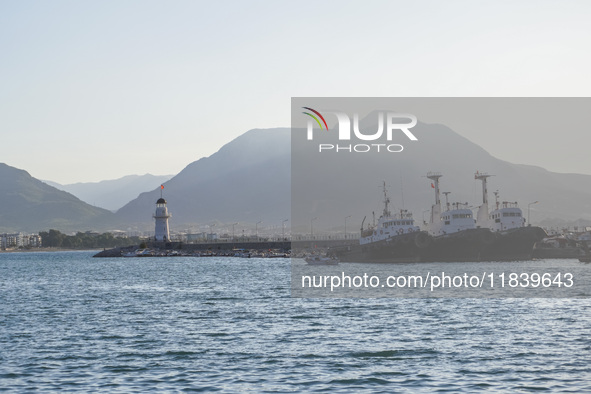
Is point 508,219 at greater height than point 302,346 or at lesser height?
greater

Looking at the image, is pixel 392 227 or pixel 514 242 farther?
pixel 392 227

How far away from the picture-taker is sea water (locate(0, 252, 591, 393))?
28.5 metres

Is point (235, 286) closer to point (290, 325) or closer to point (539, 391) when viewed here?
point (290, 325)

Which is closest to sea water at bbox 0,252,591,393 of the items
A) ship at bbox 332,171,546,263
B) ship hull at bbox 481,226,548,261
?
ship at bbox 332,171,546,263

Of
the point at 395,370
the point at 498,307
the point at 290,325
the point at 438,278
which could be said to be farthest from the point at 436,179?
the point at 395,370

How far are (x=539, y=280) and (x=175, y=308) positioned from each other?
40444mm

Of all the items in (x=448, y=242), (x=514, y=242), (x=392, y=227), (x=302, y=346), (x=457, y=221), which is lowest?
(x=302, y=346)

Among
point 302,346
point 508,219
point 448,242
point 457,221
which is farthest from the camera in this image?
point 508,219

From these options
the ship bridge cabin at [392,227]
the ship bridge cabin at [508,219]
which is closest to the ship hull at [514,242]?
the ship bridge cabin at [508,219]

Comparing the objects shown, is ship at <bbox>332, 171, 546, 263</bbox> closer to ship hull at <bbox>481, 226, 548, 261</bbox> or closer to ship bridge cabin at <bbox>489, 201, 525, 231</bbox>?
ship hull at <bbox>481, 226, 548, 261</bbox>

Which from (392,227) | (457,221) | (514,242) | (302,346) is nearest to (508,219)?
(457,221)

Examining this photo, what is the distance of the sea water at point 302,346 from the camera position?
2852 cm

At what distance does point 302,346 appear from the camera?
3688cm

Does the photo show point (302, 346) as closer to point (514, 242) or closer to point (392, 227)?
point (392, 227)
